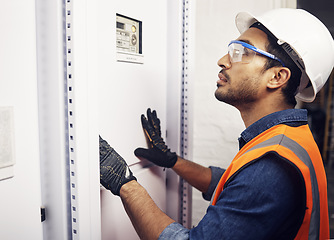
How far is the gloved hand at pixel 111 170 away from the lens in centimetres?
93

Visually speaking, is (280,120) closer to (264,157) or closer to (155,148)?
(264,157)

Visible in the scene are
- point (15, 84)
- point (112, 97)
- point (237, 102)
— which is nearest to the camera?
point (15, 84)

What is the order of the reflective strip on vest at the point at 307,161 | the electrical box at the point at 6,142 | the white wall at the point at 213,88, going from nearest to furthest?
the electrical box at the point at 6,142
the reflective strip on vest at the point at 307,161
the white wall at the point at 213,88

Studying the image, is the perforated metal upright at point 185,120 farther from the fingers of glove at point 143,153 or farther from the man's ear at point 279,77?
the man's ear at point 279,77

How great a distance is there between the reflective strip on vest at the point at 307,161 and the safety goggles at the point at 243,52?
14.2 inches

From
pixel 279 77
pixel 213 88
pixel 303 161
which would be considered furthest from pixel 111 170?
pixel 213 88

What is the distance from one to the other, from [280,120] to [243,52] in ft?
0.98

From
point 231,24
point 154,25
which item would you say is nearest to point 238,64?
point 154,25

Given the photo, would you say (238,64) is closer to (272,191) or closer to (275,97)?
(275,97)

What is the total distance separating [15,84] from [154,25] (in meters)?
0.72

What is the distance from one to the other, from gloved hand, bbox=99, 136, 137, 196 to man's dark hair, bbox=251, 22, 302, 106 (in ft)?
2.07

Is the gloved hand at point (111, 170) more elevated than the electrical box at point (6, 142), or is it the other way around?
the electrical box at point (6, 142)

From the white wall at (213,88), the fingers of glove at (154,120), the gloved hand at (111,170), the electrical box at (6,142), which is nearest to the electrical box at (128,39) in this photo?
the fingers of glove at (154,120)

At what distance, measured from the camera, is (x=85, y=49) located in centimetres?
76
